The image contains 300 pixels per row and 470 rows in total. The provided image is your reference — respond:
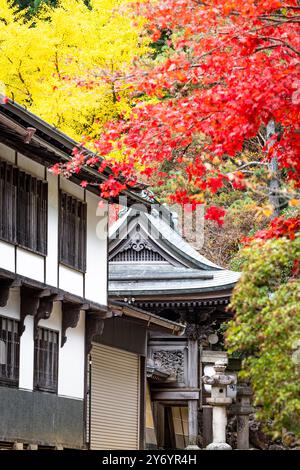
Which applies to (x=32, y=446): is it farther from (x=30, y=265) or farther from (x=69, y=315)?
(x=30, y=265)

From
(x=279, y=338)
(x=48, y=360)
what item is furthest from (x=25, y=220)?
(x=279, y=338)

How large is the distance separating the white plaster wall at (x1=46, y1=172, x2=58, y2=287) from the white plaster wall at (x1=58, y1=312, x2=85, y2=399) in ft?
7.52

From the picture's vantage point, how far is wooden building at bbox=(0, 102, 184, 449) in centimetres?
2517

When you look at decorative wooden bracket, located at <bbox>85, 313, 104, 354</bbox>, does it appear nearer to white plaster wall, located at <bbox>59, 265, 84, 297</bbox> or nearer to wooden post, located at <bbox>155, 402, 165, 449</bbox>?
white plaster wall, located at <bbox>59, 265, 84, 297</bbox>

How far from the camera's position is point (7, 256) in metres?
24.8

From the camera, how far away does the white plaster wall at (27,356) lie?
2614 centimetres

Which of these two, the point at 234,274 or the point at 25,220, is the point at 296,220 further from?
the point at 234,274

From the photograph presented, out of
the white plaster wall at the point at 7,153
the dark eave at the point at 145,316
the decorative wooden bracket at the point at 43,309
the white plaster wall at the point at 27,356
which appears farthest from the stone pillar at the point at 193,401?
the white plaster wall at the point at 7,153

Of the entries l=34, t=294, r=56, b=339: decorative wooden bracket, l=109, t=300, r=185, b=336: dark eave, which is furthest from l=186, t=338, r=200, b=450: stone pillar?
l=34, t=294, r=56, b=339: decorative wooden bracket

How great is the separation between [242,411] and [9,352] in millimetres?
17815

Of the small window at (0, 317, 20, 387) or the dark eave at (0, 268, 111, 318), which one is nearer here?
the dark eave at (0, 268, 111, 318)

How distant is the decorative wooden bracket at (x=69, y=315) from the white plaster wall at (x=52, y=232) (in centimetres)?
141

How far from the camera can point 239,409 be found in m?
41.7

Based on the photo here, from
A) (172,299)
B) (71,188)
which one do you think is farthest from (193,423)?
(71,188)
